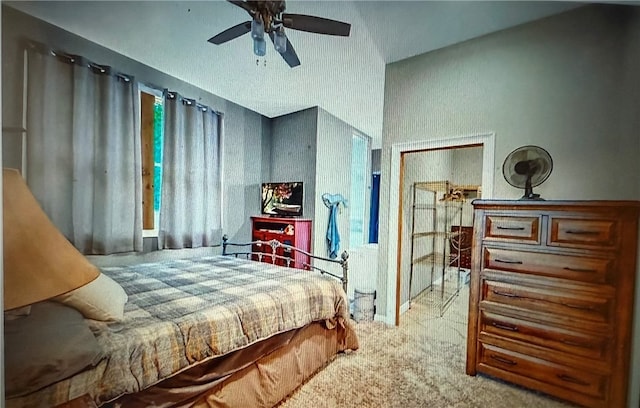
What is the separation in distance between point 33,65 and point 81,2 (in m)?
0.20

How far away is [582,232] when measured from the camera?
99 cm

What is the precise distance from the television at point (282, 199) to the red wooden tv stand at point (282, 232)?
33 millimetres

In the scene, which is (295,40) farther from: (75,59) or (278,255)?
(278,255)

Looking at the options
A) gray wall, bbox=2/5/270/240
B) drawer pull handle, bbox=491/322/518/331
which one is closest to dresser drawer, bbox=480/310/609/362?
drawer pull handle, bbox=491/322/518/331

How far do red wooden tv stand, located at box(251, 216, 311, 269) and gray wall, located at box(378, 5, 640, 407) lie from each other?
0.99 meters

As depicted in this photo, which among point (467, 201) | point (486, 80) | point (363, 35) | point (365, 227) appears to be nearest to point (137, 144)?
point (363, 35)

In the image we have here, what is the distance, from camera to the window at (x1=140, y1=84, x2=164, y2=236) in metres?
0.63

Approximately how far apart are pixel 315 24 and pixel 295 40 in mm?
94

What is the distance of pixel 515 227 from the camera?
121 centimetres

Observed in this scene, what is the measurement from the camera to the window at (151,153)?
627 mm

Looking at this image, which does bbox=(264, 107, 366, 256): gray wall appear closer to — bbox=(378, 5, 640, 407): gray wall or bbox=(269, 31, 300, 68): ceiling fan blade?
bbox=(269, 31, 300, 68): ceiling fan blade

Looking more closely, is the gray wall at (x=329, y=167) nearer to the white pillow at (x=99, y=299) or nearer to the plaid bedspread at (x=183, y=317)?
the plaid bedspread at (x=183, y=317)

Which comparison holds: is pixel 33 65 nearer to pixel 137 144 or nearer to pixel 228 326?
pixel 137 144

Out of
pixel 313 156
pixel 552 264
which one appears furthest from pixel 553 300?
pixel 313 156
